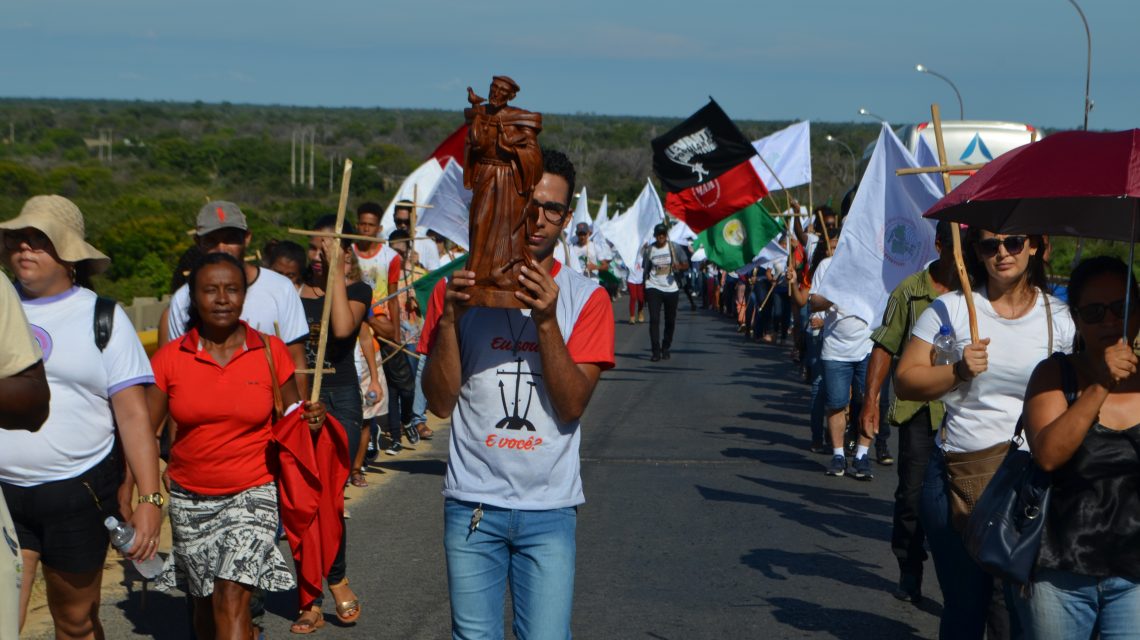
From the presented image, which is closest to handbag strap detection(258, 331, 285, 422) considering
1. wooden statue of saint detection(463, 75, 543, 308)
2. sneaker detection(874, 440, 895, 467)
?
wooden statue of saint detection(463, 75, 543, 308)

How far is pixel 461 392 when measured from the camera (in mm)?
4023

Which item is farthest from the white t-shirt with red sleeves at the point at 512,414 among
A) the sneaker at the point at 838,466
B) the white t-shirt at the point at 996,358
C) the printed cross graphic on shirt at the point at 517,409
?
the sneaker at the point at 838,466

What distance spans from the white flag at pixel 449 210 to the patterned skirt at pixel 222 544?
7435 millimetres

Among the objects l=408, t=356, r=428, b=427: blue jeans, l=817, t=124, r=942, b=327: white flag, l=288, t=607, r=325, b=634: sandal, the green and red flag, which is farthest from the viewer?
the green and red flag

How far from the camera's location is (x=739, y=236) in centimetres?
1811

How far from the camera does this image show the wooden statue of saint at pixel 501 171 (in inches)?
149

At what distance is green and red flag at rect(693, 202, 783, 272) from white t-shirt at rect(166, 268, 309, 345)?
469 inches

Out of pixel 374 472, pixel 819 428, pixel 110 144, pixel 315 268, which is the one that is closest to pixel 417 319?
pixel 374 472

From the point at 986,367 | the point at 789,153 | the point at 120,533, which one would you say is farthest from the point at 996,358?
the point at 789,153

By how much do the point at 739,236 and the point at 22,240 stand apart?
549 inches

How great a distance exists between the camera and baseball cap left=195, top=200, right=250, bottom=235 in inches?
250

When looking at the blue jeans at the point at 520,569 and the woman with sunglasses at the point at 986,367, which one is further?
the woman with sunglasses at the point at 986,367

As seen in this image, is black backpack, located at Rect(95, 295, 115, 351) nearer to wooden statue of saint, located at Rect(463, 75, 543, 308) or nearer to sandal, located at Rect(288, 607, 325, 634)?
wooden statue of saint, located at Rect(463, 75, 543, 308)

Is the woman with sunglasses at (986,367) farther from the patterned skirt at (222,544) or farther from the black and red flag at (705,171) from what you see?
the black and red flag at (705,171)
